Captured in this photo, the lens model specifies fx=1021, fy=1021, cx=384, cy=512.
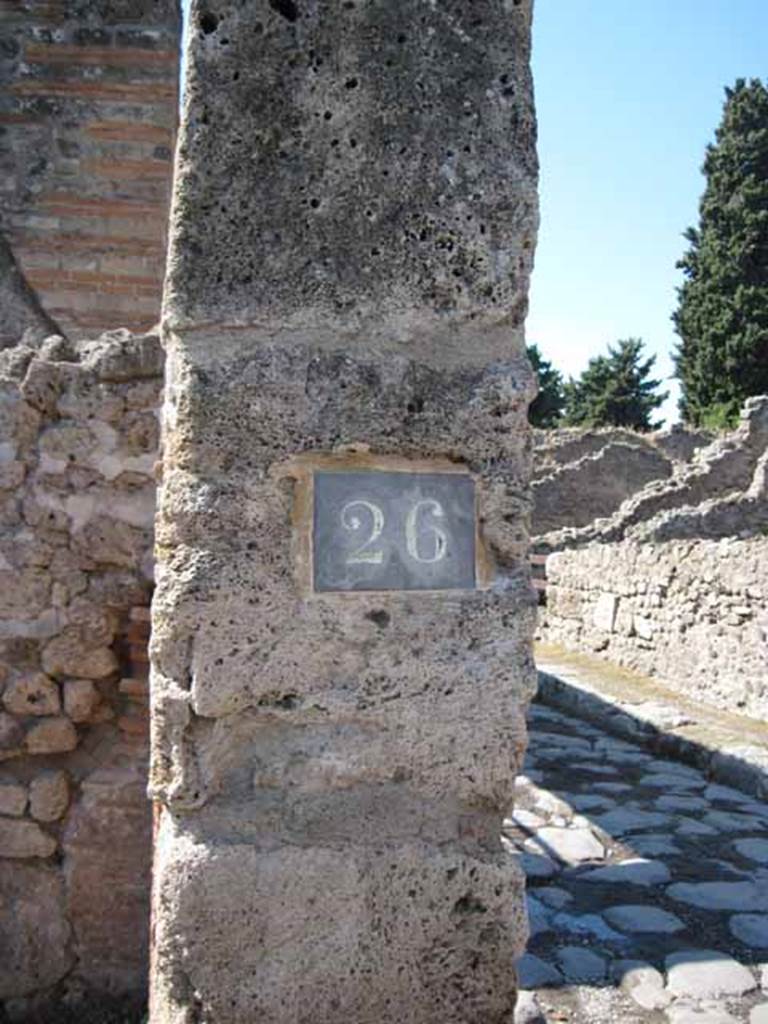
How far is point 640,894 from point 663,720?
3.16m

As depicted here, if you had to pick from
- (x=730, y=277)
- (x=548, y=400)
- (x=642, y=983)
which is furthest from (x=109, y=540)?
(x=548, y=400)

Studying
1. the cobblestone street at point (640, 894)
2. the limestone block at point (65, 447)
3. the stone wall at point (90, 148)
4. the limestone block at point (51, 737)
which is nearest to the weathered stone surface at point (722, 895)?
the cobblestone street at point (640, 894)

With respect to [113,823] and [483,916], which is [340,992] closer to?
[483,916]

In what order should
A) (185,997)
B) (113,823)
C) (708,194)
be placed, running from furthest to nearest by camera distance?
(708,194)
(113,823)
(185,997)

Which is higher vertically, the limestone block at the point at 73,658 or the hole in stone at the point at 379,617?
the hole in stone at the point at 379,617

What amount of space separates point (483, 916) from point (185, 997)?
1.90ft

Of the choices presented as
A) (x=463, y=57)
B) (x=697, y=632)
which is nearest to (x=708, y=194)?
(x=697, y=632)

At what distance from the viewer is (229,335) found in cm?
196

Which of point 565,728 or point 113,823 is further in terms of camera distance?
point 565,728

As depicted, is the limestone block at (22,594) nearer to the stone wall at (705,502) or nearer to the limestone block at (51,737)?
the limestone block at (51,737)

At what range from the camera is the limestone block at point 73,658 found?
9.65ft

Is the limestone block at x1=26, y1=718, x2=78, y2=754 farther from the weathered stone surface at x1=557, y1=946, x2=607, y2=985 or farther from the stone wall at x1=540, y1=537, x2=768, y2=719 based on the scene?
the stone wall at x1=540, y1=537, x2=768, y2=719

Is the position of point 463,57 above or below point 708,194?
below

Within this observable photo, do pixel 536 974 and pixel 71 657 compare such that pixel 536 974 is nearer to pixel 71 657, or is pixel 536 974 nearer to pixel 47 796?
pixel 47 796
